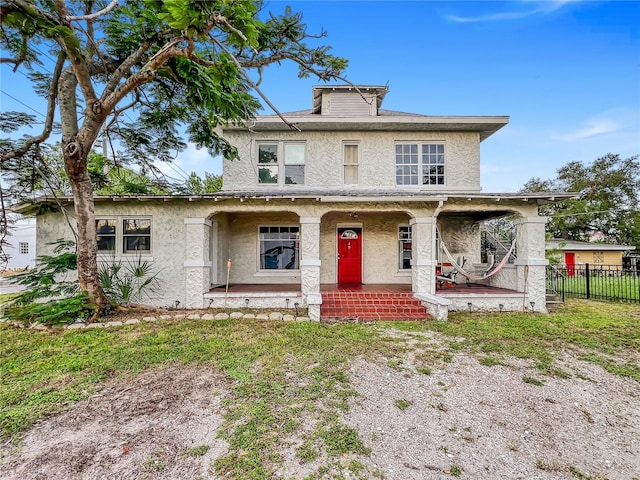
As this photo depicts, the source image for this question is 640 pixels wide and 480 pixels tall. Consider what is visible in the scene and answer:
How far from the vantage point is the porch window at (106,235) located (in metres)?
8.81

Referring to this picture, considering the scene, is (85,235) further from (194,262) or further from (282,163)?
(282,163)

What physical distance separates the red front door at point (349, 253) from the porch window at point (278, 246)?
5.38ft

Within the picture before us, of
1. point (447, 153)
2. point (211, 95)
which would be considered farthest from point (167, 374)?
point (447, 153)

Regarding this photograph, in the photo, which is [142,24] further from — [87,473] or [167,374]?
[87,473]

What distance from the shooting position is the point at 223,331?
6496 millimetres

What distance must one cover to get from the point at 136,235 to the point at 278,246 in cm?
460

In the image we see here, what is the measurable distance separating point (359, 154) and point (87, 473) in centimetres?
1010

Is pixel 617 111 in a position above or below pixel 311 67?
above

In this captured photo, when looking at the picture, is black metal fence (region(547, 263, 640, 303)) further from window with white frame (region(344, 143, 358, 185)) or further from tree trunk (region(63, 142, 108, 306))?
tree trunk (region(63, 142, 108, 306))

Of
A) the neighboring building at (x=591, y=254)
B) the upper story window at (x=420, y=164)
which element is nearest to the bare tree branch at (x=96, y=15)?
the upper story window at (x=420, y=164)

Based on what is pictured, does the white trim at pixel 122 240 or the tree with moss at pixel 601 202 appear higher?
the tree with moss at pixel 601 202

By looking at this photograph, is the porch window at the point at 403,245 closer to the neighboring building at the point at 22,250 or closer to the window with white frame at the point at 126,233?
the window with white frame at the point at 126,233

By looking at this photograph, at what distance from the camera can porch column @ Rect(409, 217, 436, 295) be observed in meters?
8.39

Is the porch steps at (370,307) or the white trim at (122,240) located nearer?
the porch steps at (370,307)
